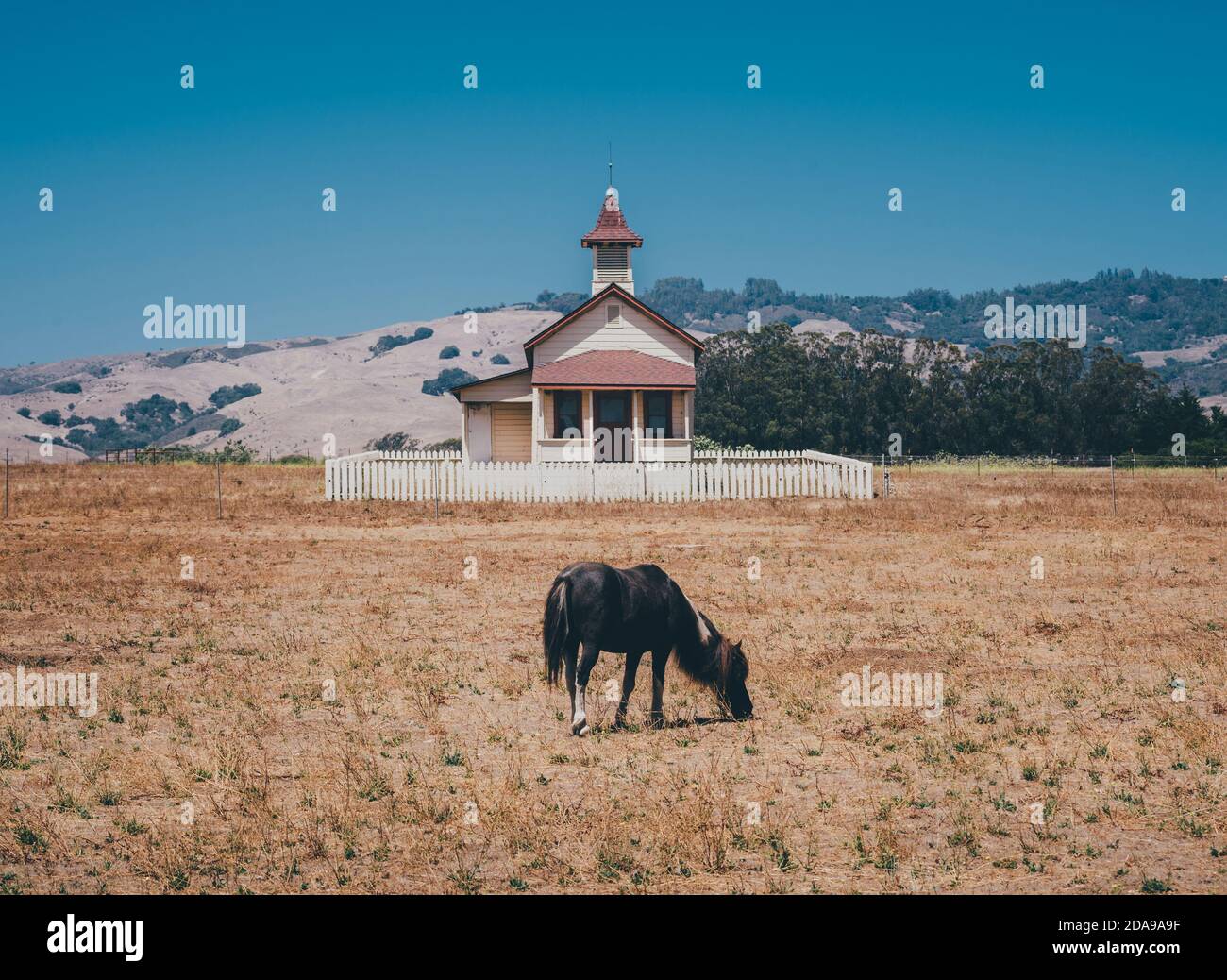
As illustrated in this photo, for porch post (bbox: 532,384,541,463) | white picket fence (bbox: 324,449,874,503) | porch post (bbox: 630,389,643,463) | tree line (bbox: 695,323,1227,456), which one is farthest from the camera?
tree line (bbox: 695,323,1227,456)

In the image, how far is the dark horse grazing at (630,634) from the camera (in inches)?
348

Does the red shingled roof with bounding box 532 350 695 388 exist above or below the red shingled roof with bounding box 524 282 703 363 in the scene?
below

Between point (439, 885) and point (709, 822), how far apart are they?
1.79 meters

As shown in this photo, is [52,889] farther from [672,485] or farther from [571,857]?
[672,485]

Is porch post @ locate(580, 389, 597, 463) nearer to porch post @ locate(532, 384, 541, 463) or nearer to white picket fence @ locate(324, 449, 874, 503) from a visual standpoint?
porch post @ locate(532, 384, 541, 463)

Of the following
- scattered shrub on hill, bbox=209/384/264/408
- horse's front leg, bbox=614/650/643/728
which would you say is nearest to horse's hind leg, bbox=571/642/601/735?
horse's front leg, bbox=614/650/643/728

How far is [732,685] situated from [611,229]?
110 feet

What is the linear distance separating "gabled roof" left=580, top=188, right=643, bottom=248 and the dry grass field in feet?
76.1

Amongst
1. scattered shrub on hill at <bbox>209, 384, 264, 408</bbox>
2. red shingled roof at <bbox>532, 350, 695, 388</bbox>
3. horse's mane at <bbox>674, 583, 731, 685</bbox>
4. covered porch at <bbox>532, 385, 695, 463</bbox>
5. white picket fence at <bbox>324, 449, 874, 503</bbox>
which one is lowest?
horse's mane at <bbox>674, 583, 731, 685</bbox>

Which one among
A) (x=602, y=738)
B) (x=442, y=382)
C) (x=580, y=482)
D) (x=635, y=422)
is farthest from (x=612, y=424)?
(x=442, y=382)

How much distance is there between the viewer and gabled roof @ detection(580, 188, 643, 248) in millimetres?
40219

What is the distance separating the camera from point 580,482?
32344 mm
